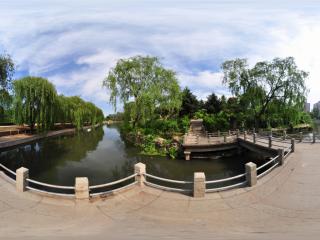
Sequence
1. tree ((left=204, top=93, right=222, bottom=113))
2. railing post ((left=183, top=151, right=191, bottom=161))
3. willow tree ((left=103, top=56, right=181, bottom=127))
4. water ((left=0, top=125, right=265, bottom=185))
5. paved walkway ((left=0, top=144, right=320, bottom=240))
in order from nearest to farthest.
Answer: paved walkway ((left=0, top=144, right=320, bottom=240))
water ((left=0, top=125, right=265, bottom=185))
railing post ((left=183, top=151, right=191, bottom=161))
willow tree ((left=103, top=56, right=181, bottom=127))
tree ((left=204, top=93, right=222, bottom=113))

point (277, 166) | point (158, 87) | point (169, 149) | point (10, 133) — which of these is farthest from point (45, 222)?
point (10, 133)

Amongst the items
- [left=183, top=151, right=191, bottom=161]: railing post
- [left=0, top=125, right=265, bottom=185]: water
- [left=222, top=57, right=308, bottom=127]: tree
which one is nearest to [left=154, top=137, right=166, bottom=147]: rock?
[left=0, top=125, right=265, bottom=185]: water

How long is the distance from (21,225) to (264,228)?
230 inches

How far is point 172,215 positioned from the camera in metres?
6.64

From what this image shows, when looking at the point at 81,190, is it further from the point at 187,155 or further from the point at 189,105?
the point at 189,105

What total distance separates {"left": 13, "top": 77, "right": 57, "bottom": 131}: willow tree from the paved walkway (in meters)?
26.5

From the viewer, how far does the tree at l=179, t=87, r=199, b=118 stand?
1683 inches

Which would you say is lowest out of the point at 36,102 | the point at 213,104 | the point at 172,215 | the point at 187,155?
the point at 187,155

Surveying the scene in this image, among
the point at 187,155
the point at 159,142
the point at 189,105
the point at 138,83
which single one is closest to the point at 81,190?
the point at 187,155

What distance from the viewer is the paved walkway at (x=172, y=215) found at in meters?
5.58

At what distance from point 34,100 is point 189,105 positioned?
23.8 meters

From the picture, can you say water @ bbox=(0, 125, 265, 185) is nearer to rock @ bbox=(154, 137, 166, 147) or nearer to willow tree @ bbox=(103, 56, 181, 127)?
rock @ bbox=(154, 137, 166, 147)

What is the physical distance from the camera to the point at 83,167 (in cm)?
1738

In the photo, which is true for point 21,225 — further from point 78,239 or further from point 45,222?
point 78,239
